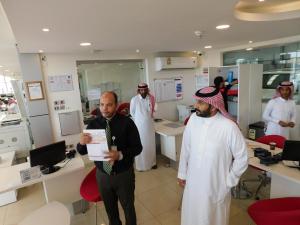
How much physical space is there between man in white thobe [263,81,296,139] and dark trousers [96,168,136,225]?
8.73 ft

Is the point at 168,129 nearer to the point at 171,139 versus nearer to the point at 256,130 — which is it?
the point at 171,139

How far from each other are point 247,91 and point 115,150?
3.42 metres

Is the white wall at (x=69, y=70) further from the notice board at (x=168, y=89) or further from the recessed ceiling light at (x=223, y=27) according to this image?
the recessed ceiling light at (x=223, y=27)

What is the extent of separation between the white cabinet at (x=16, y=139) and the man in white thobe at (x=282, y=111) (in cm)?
495

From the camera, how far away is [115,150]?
1747 mm

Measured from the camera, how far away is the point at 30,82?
11.9 ft

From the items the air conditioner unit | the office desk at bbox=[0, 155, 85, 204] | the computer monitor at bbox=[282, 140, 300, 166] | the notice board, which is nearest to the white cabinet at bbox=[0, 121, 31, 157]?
the office desk at bbox=[0, 155, 85, 204]

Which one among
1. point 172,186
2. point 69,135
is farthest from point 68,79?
point 172,186

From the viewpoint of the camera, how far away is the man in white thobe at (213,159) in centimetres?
171

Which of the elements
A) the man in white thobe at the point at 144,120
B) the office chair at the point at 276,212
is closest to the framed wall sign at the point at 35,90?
the man in white thobe at the point at 144,120

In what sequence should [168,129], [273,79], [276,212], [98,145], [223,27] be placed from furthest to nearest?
[273,79] < [168,129] < [223,27] < [98,145] < [276,212]

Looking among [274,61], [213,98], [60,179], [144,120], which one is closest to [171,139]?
[144,120]

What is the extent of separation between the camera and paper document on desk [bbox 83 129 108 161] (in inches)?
66.8

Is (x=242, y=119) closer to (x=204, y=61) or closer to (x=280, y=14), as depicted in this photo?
(x=204, y=61)
